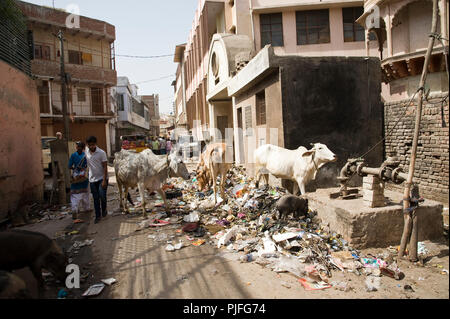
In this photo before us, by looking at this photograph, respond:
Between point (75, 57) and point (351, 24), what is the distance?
20802 millimetres

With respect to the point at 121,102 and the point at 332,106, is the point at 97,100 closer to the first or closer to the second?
the point at 121,102

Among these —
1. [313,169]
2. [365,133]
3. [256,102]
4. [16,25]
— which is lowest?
[313,169]

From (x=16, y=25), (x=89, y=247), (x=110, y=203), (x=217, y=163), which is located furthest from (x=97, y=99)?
(x=89, y=247)

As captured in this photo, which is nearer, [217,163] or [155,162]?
[155,162]

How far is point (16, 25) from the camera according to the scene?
8.88m

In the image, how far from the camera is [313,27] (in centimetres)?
1802

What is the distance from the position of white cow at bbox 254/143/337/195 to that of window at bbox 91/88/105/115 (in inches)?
887

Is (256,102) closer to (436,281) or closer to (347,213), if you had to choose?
(347,213)

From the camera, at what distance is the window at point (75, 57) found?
2559 centimetres

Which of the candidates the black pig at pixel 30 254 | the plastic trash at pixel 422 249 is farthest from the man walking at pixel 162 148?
the plastic trash at pixel 422 249

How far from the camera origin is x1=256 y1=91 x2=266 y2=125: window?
29.9ft

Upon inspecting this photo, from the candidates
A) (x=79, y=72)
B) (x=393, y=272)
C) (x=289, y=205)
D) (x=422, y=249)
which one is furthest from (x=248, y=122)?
(x=79, y=72)

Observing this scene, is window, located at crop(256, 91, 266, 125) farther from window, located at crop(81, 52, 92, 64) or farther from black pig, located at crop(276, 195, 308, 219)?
window, located at crop(81, 52, 92, 64)

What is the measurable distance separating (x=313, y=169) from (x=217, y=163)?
7.89 feet
